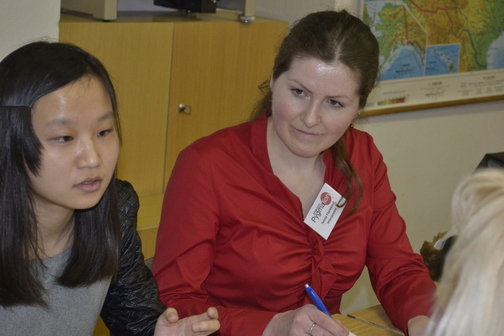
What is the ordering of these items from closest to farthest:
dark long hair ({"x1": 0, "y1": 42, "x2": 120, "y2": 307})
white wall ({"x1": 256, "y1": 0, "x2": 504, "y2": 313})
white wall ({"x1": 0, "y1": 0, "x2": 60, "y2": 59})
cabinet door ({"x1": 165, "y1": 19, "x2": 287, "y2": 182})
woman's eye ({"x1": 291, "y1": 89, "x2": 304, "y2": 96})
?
dark long hair ({"x1": 0, "y1": 42, "x2": 120, "y2": 307}) < woman's eye ({"x1": 291, "y1": 89, "x2": 304, "y2": 96}) < white wall ({"x1": 0, "y1": 0, "x2": 60, "y2": 59}) < cabinet door ({"x1": 165, "y1": 19, "x2": 287, "y2": 182}) < white wall ({"x1": 256, "y1": 0, "x2": 504, "y2": 313})

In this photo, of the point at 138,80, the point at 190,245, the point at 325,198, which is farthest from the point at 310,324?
the point at 138,80

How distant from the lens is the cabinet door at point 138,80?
2.76 m

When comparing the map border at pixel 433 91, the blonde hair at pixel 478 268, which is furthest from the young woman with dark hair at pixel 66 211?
the map border at pixel 433 91

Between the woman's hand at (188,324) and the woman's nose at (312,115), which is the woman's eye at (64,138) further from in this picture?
the woman's nose at (312,115)

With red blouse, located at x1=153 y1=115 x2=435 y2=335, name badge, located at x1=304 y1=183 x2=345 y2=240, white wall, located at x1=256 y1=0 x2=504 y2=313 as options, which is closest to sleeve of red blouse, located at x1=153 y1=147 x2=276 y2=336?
red blouse, located at x1=153 y1=115 x2=435 y2=335

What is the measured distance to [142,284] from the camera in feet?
5.67

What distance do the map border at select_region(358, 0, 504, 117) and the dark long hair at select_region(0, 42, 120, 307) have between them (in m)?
1.95

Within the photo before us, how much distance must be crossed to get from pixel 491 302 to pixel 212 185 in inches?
47.0

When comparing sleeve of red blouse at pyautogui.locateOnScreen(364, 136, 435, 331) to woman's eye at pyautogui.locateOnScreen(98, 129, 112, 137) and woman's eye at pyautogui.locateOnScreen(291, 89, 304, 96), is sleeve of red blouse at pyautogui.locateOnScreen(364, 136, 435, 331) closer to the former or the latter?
woman's eye at pyautogui.locateOnScreen(291, 89, 304, 96)

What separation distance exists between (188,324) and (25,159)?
1.65ft

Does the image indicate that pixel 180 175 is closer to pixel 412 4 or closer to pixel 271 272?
pixel 271 272

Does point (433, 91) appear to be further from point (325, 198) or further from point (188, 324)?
point (188, 324)

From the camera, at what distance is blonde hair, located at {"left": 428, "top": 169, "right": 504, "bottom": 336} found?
2.57 ft

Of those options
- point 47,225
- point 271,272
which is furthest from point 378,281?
point 47,225
